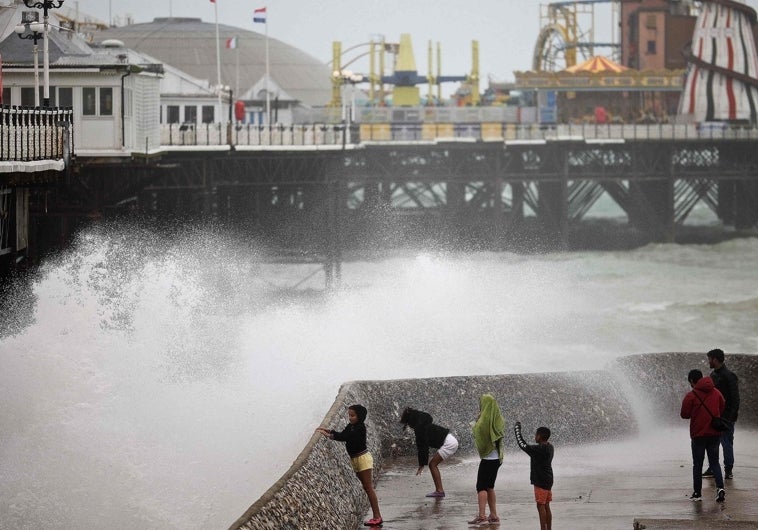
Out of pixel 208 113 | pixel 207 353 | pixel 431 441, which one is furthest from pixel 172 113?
pixel 431 441

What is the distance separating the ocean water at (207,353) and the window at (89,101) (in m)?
2.73

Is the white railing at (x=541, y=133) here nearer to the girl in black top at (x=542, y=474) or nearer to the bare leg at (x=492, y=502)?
the bare leg at (x=492, y=502)

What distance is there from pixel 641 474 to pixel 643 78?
70.0 metres

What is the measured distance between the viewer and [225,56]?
13062 centimetres

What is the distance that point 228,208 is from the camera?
146 ft

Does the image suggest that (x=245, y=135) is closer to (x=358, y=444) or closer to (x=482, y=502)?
(x=358, y=444)

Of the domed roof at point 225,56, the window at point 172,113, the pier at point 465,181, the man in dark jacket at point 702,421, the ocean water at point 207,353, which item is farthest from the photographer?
the domed roof at point 225,56

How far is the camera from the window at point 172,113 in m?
51.5

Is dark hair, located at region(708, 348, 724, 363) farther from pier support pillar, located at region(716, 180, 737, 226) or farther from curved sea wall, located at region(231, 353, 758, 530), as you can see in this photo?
pier support pillar, located at region(716, 180, 737, 226)

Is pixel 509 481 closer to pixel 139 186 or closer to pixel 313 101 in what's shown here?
pixel 139 186

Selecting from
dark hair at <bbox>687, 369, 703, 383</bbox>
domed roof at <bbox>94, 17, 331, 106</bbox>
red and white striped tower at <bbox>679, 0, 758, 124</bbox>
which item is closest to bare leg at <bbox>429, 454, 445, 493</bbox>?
dark hair at <bbox>687, 369, 703, 383</bbox>

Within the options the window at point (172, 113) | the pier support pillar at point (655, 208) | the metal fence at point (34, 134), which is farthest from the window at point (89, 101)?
the pier support pillar at point (655, 208)

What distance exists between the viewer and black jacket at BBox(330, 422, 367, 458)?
43.7 ft

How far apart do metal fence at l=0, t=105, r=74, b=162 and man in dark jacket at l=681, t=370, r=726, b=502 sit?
9.12 m
